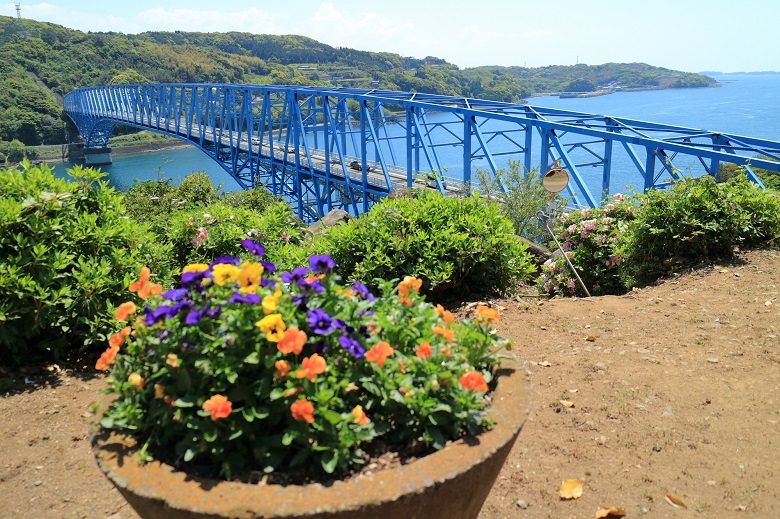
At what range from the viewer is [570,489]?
3.42 meters

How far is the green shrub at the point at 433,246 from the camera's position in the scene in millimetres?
5770

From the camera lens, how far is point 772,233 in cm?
712

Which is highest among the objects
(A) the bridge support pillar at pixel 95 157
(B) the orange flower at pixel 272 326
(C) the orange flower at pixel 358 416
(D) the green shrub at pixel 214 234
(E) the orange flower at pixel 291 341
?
(B) the orange flower at pixel 272 326

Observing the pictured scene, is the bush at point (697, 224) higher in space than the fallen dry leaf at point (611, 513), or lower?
higher

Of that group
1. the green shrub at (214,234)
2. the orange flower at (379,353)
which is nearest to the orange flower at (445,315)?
Result: the orange flower at (379,353)

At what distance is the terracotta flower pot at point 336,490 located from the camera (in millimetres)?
2041

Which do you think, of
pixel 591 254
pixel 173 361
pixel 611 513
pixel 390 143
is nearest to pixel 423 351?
pixel 173 361

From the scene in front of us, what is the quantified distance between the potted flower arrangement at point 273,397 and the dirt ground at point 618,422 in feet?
4.02

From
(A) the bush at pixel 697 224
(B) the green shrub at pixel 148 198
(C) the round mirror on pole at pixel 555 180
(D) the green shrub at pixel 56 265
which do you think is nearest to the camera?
(D) the green shrub at pixel 56 265

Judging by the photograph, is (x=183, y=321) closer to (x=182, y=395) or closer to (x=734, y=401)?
(x=182, y=395)

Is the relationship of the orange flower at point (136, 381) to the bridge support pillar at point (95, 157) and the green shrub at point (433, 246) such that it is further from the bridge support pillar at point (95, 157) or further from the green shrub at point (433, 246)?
the bridge support pillar at point (95, 157)

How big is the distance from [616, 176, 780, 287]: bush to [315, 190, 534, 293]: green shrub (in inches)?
71.2

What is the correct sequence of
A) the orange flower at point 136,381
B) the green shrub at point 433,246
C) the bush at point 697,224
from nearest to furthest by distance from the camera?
the orange flower at point 136,381 < the green shrub at point 433,246 < the bush at point 697,224

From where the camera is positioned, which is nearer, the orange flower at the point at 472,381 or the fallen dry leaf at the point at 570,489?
the orange flower at the point at 472,381
